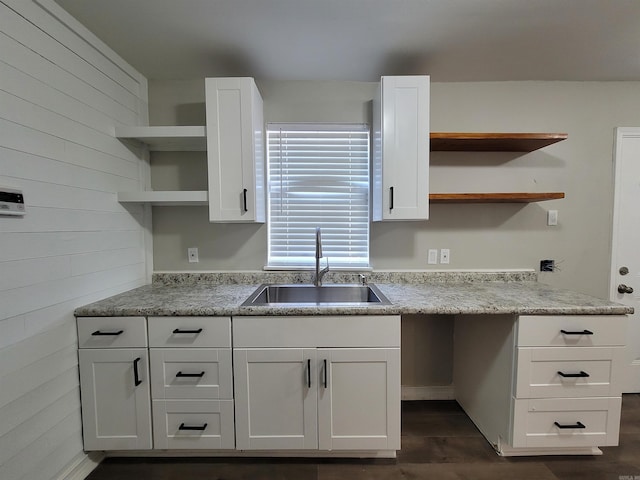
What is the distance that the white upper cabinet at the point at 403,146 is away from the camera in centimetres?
167

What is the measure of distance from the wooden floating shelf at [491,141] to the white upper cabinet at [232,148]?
44.7 inches

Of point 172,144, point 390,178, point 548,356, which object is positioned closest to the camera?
point 548,356

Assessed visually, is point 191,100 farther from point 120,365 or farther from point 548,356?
point 548,356

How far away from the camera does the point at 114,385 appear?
1415 millimetres

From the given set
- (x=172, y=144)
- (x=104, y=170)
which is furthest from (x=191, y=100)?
(x=104, y=170)

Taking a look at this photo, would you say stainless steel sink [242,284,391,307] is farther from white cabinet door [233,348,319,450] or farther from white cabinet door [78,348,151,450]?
white cabinet door [78,348,151,450]

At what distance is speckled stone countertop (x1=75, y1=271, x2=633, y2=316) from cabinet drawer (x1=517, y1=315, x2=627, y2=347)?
0.11ft

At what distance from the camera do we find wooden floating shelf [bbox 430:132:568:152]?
167 centimetres

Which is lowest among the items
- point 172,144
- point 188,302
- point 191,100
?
point 188,302

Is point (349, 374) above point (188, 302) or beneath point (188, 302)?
beneath

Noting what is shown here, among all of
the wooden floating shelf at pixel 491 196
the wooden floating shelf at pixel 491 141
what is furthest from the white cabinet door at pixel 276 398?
the wooden floating shelf at pixel 491 141

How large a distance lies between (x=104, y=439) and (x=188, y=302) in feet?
2.66

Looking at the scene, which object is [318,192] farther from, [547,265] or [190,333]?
[547,265]

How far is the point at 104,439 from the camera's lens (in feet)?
4.68
